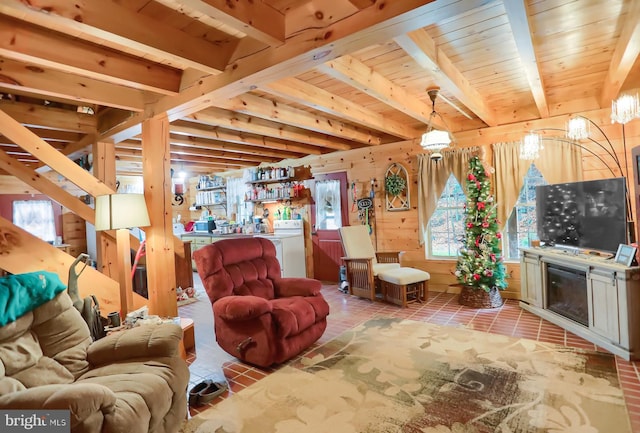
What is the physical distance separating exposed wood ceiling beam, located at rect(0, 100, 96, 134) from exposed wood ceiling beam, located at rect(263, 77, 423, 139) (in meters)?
2.24

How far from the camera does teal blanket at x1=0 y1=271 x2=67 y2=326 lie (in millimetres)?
1809

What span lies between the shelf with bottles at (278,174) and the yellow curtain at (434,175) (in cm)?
217

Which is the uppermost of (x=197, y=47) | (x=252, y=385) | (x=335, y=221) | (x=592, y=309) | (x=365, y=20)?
(x=197, y=47)

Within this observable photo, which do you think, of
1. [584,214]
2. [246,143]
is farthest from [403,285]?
[246,143]

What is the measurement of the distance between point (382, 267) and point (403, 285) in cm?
53

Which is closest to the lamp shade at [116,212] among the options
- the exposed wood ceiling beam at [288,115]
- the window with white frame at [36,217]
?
the exposed wood ceiling beam at [288,115]

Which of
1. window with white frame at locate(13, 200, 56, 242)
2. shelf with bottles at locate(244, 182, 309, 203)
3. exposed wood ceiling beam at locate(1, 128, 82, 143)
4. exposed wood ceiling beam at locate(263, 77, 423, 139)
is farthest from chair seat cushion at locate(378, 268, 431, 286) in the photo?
window with white frame at locate(13, 200, 56, 242)

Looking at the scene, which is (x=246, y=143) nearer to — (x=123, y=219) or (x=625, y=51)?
(x=123, y=219)

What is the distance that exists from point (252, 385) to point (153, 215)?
5.33 ft

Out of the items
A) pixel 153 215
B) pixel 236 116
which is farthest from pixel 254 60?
pixel 236 116

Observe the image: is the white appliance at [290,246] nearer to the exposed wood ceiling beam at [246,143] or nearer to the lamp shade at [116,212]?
the exposed wood ceiling beam at [246,143]

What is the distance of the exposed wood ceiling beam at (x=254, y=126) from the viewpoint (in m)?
3.70

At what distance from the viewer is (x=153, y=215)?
2.95m

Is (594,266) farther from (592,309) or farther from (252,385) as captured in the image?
(252,385)
